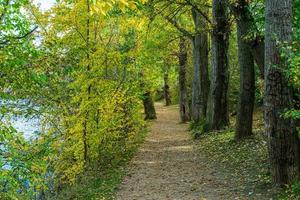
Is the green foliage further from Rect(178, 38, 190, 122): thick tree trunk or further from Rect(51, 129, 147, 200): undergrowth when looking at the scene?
Rect(178, 38, 190, 122): thick tree trunk

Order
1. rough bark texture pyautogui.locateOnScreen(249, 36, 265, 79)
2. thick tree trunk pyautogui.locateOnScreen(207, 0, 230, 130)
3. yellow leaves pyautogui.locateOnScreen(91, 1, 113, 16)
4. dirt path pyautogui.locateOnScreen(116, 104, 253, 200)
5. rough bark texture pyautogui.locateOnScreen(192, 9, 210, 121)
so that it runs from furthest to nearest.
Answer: rough bark texture pyautogui.locateOnScreen(192, 9, 210, 121) → thick tree trunk pyautogui.locateOnScreen(207, 0, 230, 130) → rough bark texture pyautogui.locateOnScreen(249, 36, 265, 79) → dirt path pyautogui.locateOnScreen(116, 104, 253, 200) → yellow leaves pyautogui.locateOnScreen(91, 1, 113, 16)

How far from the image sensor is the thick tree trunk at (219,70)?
16.6 meters

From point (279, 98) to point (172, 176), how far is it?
450 cm

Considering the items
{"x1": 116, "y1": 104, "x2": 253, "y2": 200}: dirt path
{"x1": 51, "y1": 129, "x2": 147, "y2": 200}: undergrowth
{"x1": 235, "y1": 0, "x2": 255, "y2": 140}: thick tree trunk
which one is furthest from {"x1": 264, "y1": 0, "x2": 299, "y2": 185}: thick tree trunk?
{"x1": 235, "y1": 0, "x2": 255, "y2": 140}: thick tree trunk

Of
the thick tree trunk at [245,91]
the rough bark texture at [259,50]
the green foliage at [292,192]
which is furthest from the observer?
the thick tree trunk at [245,91]

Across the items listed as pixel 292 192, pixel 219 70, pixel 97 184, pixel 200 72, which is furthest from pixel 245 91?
pixel 200 72

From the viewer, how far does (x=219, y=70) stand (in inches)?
689

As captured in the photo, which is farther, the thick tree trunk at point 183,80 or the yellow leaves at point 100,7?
the thick tree trunk at point 183,80

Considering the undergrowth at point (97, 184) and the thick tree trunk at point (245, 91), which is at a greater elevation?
the thick tree trunk at point (245, 91)

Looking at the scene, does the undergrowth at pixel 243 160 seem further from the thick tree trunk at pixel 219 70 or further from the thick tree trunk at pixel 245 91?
the thick tree trunk at pixel 219 70

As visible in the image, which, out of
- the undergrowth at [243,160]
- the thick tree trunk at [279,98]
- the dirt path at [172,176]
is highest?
the thick tree trunk at [279,98]

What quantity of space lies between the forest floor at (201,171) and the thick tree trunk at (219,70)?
84 cm

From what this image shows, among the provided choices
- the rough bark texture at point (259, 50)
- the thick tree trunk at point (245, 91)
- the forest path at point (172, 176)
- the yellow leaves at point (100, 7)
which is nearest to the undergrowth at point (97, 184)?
the forest path at point (172, 176)

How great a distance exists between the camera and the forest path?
31.6 ft
